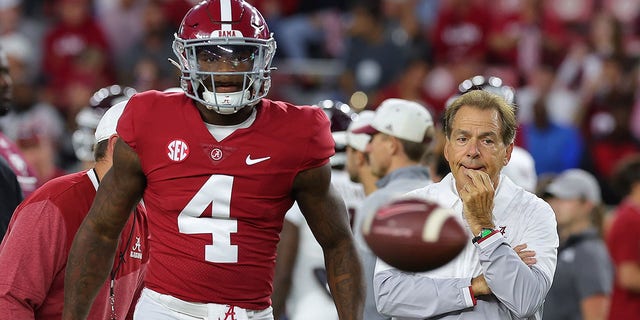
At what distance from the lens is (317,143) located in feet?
13.0

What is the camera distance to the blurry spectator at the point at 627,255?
7598 mm

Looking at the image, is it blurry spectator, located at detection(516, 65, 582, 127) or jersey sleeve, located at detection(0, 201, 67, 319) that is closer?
jersey sleeve, located at detection(0, 201, 67, 319)

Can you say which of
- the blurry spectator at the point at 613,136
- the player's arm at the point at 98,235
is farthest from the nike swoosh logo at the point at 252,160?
the blurry spectator at the point at 613,136

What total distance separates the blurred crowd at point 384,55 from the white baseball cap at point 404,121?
16.9 ft

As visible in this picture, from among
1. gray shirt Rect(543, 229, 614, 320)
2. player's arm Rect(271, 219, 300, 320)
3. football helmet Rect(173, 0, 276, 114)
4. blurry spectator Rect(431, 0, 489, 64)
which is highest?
football helmet Rect(173, 0, 276, 114)

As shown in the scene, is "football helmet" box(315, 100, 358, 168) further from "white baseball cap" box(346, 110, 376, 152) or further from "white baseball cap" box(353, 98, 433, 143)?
"white baseball cap" box(353, 98, 433, 143)

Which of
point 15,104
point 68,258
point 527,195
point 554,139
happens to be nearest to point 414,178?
point 527,195

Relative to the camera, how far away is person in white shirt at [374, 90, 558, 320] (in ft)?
12.4

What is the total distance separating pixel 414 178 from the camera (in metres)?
5.30

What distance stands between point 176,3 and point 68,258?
28.0 ft

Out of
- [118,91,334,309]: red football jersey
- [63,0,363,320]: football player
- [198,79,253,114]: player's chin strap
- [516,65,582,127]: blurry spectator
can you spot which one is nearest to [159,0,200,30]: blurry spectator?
[516,65,582,127]: blurry spectator

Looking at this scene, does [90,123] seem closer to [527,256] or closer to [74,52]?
[527,256]

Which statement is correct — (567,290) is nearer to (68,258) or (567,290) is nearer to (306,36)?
(68,258)

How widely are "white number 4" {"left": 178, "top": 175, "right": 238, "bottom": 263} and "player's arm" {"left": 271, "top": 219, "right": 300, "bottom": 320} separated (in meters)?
2.28
